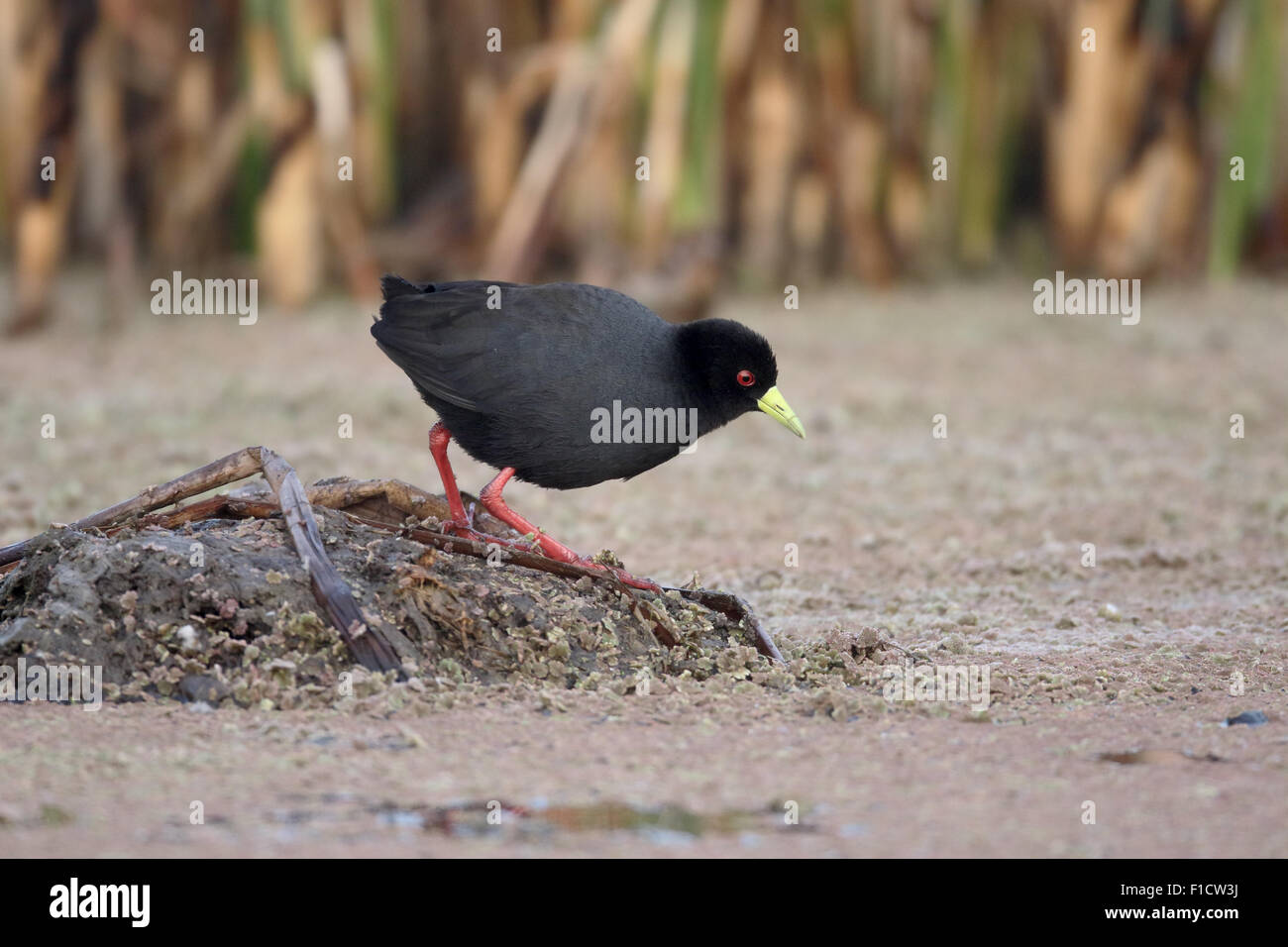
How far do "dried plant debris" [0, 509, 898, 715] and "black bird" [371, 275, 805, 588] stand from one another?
23cm

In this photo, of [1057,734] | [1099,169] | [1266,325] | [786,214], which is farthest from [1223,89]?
[1057,734]

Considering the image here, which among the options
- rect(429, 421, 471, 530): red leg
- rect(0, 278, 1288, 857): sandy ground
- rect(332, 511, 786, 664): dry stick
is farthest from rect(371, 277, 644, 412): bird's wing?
rect(0, 278, 1288, 857): sandy ground

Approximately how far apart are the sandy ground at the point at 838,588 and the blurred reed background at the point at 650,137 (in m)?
0.43

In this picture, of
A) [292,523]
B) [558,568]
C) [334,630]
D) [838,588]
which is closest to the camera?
[334,630]

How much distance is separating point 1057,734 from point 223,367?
5.71 meters

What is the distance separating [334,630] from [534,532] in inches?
27.9

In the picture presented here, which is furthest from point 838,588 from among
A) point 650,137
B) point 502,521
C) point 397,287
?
point 650,137

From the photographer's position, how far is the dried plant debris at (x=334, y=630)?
3756 millimetres

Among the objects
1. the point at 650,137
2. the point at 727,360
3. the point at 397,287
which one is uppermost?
the point at 650,137

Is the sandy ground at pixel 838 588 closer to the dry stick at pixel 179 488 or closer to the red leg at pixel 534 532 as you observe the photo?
the red leg at pixel 534 532

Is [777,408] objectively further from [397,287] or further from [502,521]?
[397,287]

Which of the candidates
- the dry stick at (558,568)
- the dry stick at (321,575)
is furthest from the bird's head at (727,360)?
the dry stick at (321,575)

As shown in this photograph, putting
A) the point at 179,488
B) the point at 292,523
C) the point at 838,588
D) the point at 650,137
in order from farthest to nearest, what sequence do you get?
the point at 650,137, the point at 838,588, the point at 179,488, the point at 292,523

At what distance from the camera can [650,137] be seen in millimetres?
8695
